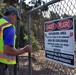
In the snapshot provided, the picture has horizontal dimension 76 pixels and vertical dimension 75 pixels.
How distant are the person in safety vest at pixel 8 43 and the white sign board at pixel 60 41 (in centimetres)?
38

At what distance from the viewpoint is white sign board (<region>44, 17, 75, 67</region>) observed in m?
3.63

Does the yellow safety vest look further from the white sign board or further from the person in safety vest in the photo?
the white sign board

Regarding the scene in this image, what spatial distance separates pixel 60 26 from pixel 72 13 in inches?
11.0

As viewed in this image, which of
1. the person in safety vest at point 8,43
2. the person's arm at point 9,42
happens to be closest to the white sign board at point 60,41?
the person in safety vest at point 8,43

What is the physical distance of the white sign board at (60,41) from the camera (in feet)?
11.9

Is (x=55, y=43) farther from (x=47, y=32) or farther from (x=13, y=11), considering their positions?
(x=13, y=11)

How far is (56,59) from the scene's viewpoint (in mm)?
4121

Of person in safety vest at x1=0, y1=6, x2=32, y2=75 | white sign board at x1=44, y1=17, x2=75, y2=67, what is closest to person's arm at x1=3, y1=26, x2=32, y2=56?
person in safety vest at x1=0, y1=6, x2=32, y2=75

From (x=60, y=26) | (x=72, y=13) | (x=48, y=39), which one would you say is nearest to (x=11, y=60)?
(x=48, y=39)

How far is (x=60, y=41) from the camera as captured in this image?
3920mm

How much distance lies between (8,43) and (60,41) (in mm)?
787

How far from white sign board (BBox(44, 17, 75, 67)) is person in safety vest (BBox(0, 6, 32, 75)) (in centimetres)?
38

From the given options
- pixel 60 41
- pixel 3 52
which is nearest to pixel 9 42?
pixel 3 52

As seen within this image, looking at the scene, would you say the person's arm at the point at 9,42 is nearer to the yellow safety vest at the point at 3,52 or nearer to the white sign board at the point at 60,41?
the yellow safety vest at the point at 3,52
